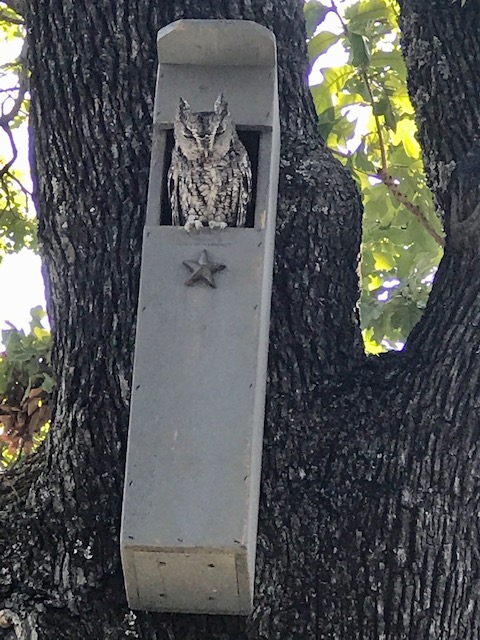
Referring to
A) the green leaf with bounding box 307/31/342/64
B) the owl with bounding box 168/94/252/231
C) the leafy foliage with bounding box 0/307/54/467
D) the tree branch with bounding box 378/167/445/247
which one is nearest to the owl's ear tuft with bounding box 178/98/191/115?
the owl with bounding box 168/94/252/231

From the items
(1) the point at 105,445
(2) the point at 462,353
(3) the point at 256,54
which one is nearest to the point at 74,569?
(1) the point at 105,445

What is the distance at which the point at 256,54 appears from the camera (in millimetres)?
2527

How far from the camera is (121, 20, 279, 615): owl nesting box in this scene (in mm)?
2201

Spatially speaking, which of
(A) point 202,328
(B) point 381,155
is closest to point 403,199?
(B) point 381,155

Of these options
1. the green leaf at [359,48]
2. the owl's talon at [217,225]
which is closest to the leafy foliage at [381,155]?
the green leaf at [359,48]

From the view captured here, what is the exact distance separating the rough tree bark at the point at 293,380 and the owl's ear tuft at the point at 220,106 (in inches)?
13.6

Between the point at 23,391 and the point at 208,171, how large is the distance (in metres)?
1.03

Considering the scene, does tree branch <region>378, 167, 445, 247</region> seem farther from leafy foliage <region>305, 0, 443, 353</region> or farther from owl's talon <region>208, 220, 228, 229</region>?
owl's talon <region>208, 220, 228, 229</region>

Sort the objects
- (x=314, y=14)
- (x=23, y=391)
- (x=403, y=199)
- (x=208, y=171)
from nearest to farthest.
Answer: (x=208, y=171)
(x=23, y=391)
(x=314, y=14)
(x=403, y=199)

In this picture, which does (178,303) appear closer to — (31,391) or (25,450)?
(31,391)

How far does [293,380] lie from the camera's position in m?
2.61

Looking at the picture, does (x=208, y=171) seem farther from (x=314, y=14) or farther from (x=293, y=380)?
(x=314, y=14)

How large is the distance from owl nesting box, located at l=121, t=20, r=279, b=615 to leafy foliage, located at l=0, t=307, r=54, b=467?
825 mm

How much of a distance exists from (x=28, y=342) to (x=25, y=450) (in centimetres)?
34
